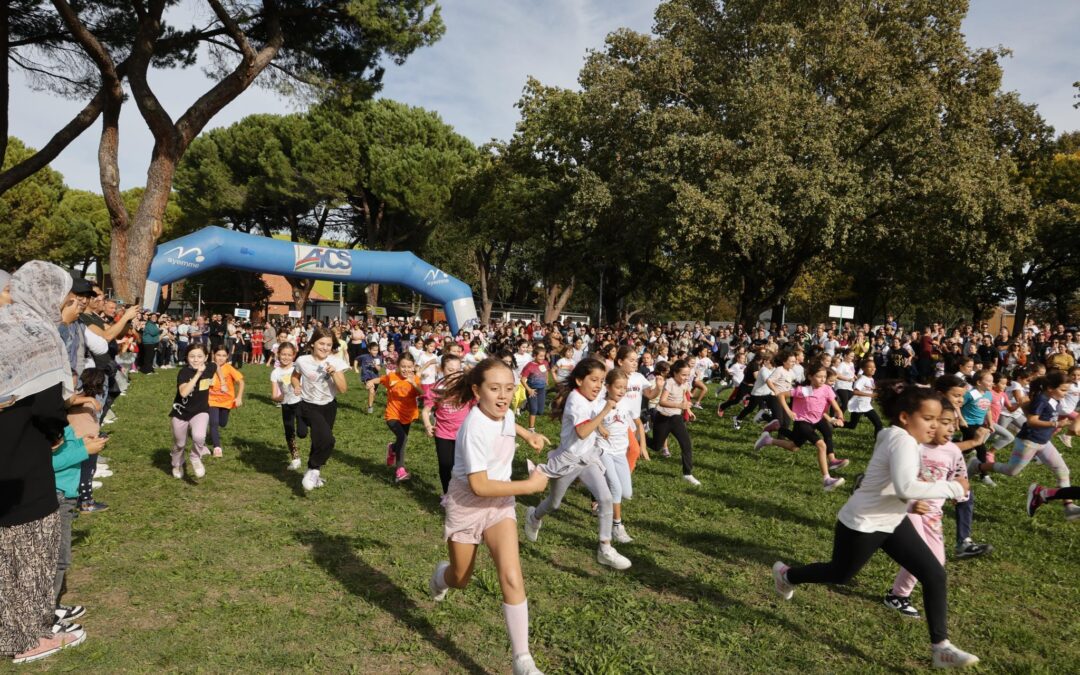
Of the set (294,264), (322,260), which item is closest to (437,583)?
(294,264)

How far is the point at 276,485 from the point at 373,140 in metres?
35.4

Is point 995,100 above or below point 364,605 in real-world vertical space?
above

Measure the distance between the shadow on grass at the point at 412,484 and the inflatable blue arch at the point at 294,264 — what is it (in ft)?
40.6

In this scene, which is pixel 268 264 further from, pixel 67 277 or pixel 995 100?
pixel 995 100

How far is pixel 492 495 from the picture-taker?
11.3 feet

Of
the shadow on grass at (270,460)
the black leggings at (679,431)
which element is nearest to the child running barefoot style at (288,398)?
the shadow on grass at (270,460)

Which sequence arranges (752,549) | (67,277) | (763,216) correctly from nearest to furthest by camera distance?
1. (67,277)
2. (752,549)
3. (763,216)

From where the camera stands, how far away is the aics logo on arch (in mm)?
24094

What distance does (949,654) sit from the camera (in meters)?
3.88

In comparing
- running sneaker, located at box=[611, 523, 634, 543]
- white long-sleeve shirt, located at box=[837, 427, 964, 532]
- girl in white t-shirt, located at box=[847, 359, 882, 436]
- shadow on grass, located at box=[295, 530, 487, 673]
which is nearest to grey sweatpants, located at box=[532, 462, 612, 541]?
running sneaker, located at box=[611, 523, 634, 543]

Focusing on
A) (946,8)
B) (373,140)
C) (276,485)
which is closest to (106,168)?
(276,485)

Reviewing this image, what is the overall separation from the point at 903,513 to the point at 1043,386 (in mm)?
4202

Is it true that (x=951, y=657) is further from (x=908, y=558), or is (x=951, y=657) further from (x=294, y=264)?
(x=294, y=264)

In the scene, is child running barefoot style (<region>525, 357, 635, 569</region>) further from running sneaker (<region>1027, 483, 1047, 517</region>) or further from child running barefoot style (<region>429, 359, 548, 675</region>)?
running sneaker (<region>1027, 483, 1047, 517</region>)
